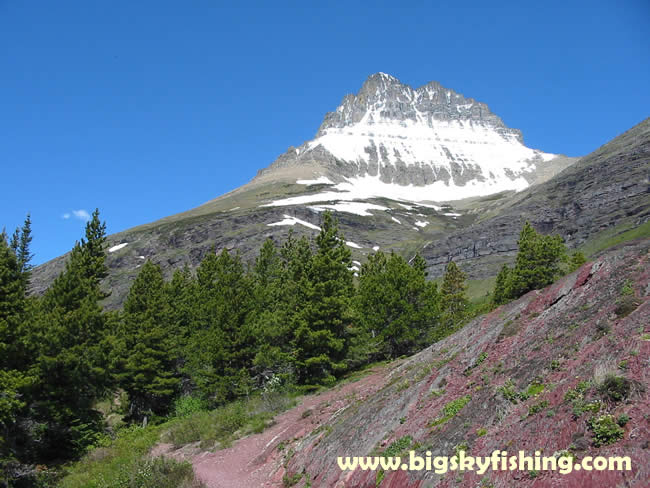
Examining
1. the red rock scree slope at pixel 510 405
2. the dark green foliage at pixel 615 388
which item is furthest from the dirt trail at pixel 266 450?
the dark green foliage at pixel 615 388

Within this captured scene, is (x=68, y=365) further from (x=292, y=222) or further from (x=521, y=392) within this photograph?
(x=292, y=222)

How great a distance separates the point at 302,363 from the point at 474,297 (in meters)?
68.9

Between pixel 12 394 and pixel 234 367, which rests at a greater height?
pixel 12 394

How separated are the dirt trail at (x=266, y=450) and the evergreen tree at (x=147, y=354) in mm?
10875

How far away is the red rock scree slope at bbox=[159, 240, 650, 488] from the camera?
7.28 m

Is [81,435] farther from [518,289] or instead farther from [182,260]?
[182,260]

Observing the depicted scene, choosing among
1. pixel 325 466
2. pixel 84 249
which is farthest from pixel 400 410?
pixel 84 249

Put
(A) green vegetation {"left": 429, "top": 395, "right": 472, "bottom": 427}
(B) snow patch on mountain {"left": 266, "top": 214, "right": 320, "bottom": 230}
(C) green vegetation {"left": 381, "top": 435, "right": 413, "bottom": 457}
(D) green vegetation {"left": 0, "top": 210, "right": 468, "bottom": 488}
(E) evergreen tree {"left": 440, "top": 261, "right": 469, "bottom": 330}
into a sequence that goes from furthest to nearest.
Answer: (B) snow patch on mountain {"left": 266, "top": 214, "right": 320, "bottom": 230}
(E) evergreen tree {"left": 440, "top": 261, "right": 469, "bottom": 330}
(D) green vegetation {"left": 0, "top": 210, "right": 468, "bottom": 488}
(A) green vegetation {"left": 429, "top": 395, "right": 472, "bottom": 427}
(C) green vegetation {"left": 381, "top": 435, "right": 413, "bottom": 457}

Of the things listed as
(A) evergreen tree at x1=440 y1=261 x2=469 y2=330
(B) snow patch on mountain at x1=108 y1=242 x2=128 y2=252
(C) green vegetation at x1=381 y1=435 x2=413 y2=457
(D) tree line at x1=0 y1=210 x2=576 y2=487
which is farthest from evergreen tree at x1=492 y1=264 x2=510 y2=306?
(B) snow patch on mountain at x1=108 y1=242 x2=128 y2=252

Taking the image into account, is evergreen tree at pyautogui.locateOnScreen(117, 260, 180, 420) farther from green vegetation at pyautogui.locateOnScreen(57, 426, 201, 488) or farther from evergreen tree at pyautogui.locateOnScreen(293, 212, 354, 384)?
evergreen tree at pyautogui.locateOnScreen(293, 212, 354, 384)

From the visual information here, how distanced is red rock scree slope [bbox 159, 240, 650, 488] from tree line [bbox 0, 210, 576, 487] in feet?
31.3

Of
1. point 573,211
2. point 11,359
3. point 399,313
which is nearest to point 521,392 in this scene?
point 11,359

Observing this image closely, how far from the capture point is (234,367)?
32781 mm

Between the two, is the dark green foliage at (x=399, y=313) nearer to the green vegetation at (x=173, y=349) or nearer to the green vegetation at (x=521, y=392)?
the green vegetation at (x=173, y=349)
